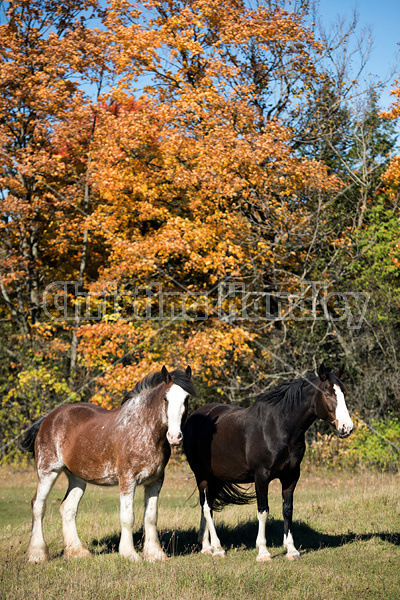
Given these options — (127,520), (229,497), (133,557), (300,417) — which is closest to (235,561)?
(133,557)

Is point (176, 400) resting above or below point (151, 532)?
above

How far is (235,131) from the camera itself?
57.2 feet

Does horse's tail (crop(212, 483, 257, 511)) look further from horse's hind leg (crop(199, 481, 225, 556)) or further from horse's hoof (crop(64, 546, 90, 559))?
horse's hoof (crop(64, 546, 90, 559))

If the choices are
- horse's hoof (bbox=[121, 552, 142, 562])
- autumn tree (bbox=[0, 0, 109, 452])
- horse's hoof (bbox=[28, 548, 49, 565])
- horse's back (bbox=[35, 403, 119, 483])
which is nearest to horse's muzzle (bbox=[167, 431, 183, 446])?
horse's back (bbox=[35, 403, 119, 483])

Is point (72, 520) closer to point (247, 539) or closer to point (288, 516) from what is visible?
point (247, 539)

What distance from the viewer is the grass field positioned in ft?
18.9

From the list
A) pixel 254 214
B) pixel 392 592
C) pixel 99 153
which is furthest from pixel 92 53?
pixel 392 592

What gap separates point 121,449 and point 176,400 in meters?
0.95

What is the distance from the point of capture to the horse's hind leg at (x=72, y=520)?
7625mm

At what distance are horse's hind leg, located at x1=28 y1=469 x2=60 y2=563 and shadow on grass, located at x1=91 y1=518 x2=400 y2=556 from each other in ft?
2.57

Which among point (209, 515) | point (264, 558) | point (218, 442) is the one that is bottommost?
point (264, 558)

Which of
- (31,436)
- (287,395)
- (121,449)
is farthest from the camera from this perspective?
(31,436)

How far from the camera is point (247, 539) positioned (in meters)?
8.73

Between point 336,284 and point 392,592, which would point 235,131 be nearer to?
point 336,284
